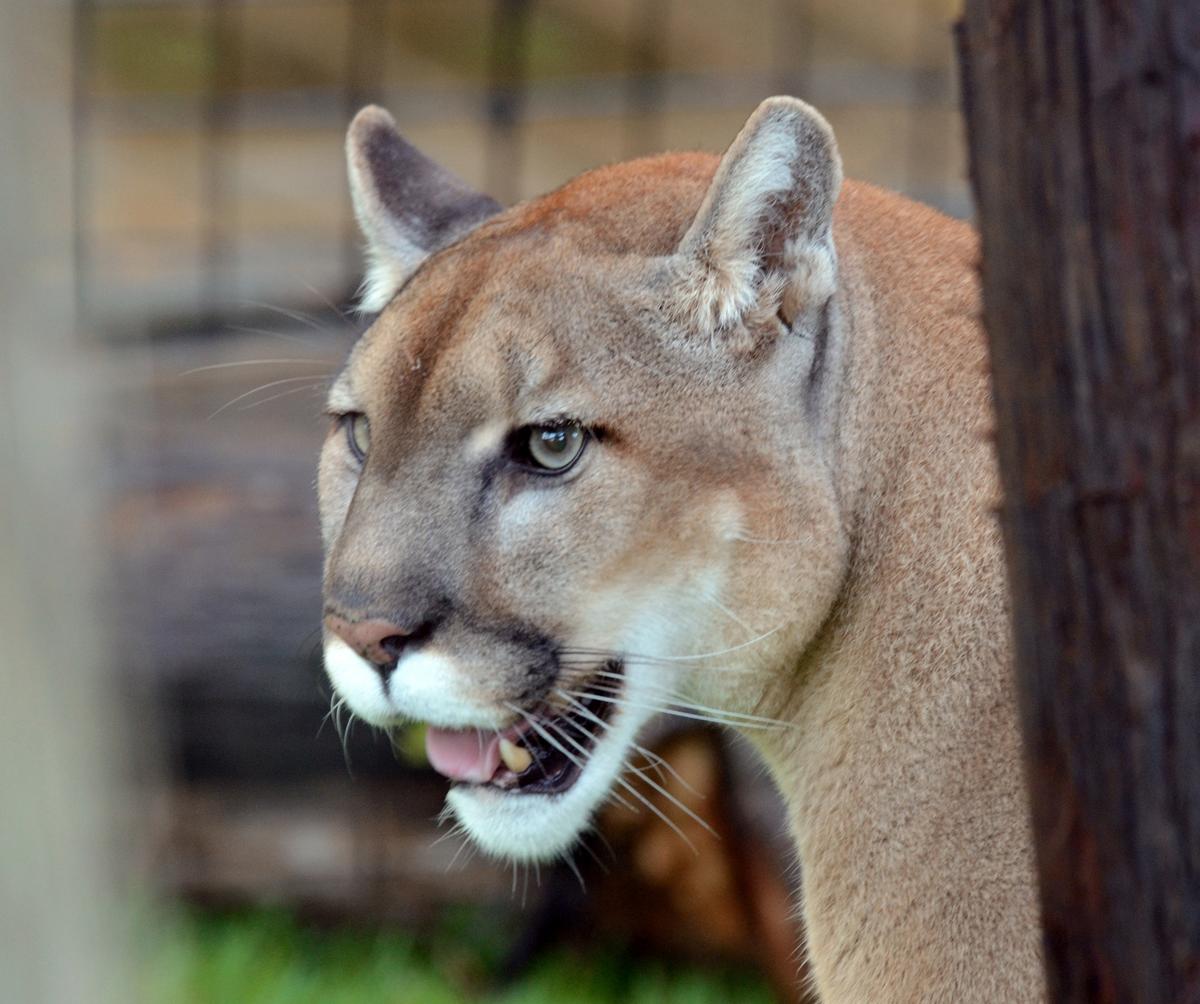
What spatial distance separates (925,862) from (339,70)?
27.1 ft

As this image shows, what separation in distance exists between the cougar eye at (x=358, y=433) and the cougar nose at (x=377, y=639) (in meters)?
0.40

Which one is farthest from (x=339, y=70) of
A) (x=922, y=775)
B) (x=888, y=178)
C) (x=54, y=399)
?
(x=922, y=775)

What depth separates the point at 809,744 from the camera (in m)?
2.60

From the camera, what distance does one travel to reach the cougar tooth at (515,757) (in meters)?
2.56

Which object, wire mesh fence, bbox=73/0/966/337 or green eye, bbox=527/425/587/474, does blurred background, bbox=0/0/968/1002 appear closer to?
wire mesh fence, bbox=73/0/966/337

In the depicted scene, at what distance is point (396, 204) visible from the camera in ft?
10.5

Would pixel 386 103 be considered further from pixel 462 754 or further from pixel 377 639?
pixel 377 639

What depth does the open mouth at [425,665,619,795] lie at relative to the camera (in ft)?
8.39

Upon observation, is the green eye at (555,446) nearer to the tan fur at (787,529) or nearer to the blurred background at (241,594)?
the tan fur at (787,529)

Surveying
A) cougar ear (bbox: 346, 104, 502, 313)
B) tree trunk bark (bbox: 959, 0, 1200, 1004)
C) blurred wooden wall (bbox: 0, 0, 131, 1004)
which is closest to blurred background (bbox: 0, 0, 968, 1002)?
blurred wooden wall (bbox: 0, 0, 131, 1004)

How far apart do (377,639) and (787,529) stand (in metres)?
0.63

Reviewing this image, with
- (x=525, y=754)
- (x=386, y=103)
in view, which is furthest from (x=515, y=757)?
(x=386, y=103)

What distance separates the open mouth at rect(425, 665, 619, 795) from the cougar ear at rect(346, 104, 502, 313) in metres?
0.97

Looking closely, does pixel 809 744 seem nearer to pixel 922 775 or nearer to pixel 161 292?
pixel 922 775
